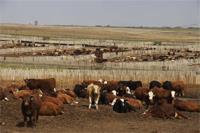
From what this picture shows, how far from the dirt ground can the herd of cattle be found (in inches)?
17.3

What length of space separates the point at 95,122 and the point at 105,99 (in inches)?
203

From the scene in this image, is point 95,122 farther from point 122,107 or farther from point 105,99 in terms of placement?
point 105,99

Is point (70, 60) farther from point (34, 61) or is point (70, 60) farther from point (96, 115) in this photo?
point (96, 115)

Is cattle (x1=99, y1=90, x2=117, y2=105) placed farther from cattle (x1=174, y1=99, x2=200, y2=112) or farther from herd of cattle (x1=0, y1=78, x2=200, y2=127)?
cattle (x1=174, y1=99, x2=200, y2=112)

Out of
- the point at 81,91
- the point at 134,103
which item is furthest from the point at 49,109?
the point at 81,91

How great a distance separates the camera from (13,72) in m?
32.3

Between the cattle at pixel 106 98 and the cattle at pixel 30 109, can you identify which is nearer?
the cattle at pixel 30 109

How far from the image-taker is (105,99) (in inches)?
883

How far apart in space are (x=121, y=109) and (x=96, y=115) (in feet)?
5.67

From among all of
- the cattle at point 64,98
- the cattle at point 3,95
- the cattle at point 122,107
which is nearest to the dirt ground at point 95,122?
the cattle at point 122,107

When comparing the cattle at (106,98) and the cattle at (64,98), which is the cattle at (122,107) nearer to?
the cattle at (106,98)

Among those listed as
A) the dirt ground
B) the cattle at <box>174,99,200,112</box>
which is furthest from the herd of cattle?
the dirt ground

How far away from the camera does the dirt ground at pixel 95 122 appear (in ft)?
51.8

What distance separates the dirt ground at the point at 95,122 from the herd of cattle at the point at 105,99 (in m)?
0.44
